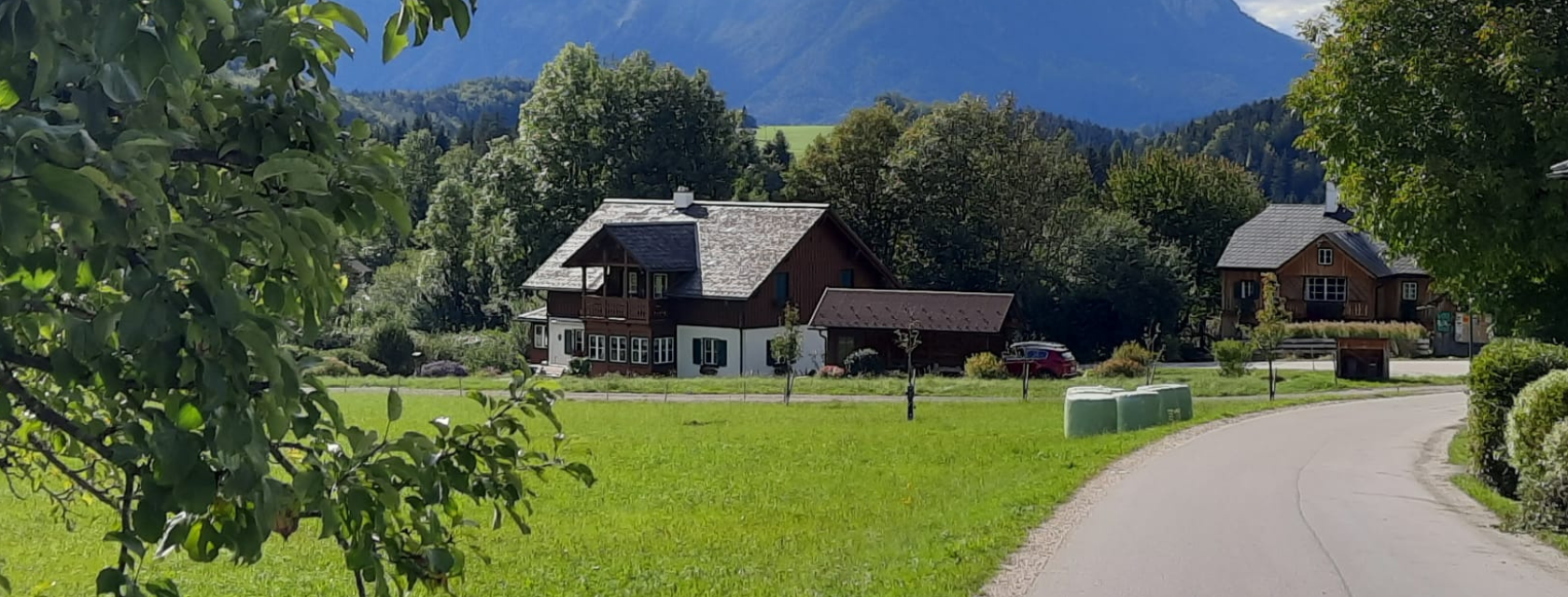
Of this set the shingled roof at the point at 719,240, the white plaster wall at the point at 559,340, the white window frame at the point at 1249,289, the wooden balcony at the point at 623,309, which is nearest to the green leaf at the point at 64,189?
the shingled roof at the point at 719,240

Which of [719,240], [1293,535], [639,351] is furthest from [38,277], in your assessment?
[719,240]

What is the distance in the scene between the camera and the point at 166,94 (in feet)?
9.52

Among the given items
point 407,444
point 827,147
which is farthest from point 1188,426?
point 827,147

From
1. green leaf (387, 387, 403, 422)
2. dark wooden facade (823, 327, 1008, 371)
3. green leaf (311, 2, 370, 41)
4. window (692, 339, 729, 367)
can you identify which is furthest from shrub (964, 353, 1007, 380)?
green leaf (311, 2, 370, 41)

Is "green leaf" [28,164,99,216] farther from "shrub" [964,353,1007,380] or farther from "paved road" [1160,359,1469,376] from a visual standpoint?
"paved road" [1160,359,1469,376]

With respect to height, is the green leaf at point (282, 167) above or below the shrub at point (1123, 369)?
above

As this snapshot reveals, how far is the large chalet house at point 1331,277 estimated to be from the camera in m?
66.8

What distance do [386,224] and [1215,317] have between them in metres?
73.9

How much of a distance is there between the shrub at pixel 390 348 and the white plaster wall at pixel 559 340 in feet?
20.6

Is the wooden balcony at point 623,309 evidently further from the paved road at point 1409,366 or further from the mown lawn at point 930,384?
the paved road at point 1409,366

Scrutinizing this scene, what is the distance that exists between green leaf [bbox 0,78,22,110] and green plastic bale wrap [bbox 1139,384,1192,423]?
2773 centimetres

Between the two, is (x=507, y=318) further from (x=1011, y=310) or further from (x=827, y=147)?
(x=1011, y=310)

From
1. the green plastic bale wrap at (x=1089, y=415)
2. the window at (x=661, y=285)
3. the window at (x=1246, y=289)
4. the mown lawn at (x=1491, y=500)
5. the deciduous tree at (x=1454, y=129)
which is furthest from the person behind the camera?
the window at (x=1246, y=289)

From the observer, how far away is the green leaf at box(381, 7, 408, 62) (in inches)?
143
